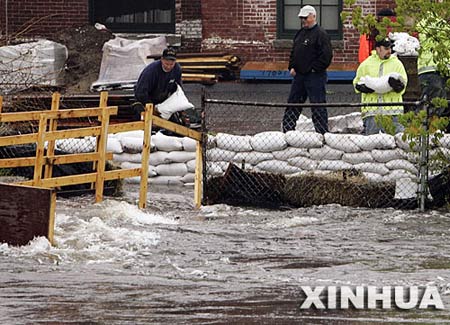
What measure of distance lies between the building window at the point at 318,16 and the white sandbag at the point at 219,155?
9435 millimetres

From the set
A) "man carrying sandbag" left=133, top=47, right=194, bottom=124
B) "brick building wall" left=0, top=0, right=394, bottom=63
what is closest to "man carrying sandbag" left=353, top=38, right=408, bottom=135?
"man carrying sandbag" left=133, top=47, right=194, bottom=124

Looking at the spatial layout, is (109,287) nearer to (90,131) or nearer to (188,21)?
(90,131)

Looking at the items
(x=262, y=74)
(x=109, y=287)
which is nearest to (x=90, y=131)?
(x=109, y=287)

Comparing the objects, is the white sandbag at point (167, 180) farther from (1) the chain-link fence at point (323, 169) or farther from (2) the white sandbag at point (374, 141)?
(2) the white sandbag at point (374, 141)

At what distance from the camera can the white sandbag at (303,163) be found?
16.4m

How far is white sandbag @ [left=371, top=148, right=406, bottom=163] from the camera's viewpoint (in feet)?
52.5

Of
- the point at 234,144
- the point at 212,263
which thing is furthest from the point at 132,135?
the point at 212,263

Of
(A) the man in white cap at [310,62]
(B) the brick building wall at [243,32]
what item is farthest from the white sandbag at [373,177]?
(B) the brick building wall at [243,32]

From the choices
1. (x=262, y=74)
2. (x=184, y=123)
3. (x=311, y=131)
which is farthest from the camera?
(x=262, y=74)

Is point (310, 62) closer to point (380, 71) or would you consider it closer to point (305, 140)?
point (380, 71)

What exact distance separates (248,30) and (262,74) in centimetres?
127

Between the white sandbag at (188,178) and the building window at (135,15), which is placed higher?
the building window at (135,15)

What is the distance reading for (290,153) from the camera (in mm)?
16547

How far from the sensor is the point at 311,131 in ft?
56.3
